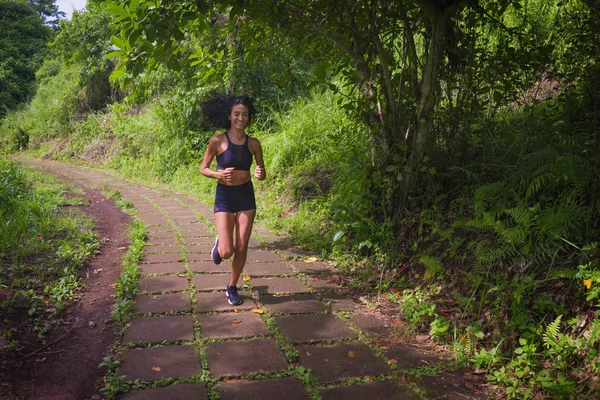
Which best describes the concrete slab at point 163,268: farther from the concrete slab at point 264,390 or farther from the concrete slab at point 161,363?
the concrete slab at point 264,390

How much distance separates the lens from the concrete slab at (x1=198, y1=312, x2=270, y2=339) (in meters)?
3.57

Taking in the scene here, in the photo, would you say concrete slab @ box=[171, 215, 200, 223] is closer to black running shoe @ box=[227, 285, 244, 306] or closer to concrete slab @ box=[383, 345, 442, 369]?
black running shoe @ box=[227, 285, 244, 306]

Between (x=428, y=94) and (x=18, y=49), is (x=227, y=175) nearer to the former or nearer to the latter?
(x=428, y=94)

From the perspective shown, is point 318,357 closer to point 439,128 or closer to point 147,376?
point 147,376

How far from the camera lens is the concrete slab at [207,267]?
16.9ft

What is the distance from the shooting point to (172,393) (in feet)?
9.00

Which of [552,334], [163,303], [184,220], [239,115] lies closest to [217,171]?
[239,115]

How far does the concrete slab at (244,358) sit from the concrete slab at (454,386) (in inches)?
35.5

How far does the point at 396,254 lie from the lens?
479 centimetres

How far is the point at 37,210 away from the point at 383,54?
5.11 meters

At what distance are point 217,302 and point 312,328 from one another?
0.97 meters

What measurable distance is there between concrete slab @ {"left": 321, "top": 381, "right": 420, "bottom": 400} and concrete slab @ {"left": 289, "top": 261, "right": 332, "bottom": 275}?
2338 millimetres

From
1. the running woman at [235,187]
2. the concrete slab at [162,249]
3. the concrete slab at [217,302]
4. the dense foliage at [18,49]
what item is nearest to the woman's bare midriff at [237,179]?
the running woman at [235,187]

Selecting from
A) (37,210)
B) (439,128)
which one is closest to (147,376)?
(439,128)
